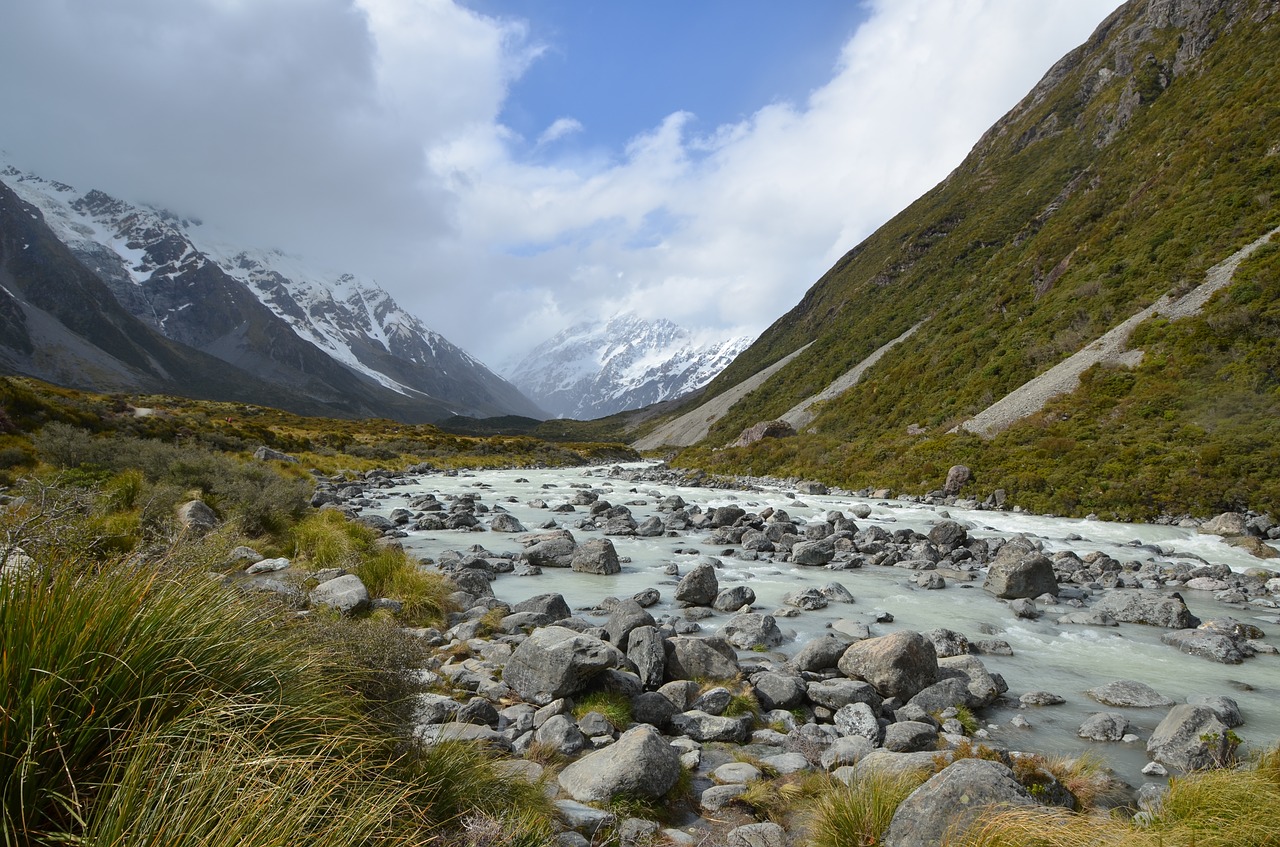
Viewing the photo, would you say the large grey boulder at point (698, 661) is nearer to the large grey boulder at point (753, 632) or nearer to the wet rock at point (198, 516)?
the large grey boulder at point (753, 632)

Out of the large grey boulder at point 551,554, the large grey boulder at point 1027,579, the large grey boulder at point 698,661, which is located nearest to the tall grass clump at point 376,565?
the large grey boulder at point 551,554

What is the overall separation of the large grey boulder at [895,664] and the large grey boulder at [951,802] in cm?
345

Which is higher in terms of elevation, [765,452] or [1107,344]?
[1107,344]

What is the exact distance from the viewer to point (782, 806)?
5.23 meters

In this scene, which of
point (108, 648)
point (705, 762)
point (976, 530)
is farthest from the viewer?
point (976, 530)

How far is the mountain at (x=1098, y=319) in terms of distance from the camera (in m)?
24.0

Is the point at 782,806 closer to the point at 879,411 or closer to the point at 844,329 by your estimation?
the point at 879,411

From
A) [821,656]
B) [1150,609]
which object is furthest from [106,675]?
[1150,609]

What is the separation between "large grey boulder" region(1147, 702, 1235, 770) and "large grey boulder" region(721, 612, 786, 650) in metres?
5.04

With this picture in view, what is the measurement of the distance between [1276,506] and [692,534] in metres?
19.1

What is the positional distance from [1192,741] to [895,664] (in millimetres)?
2958

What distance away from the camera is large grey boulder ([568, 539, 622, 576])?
16.0m

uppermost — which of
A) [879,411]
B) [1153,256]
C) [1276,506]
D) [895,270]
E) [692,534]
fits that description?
[895,270]

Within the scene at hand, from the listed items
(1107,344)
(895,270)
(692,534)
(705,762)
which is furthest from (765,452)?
(895,270)
